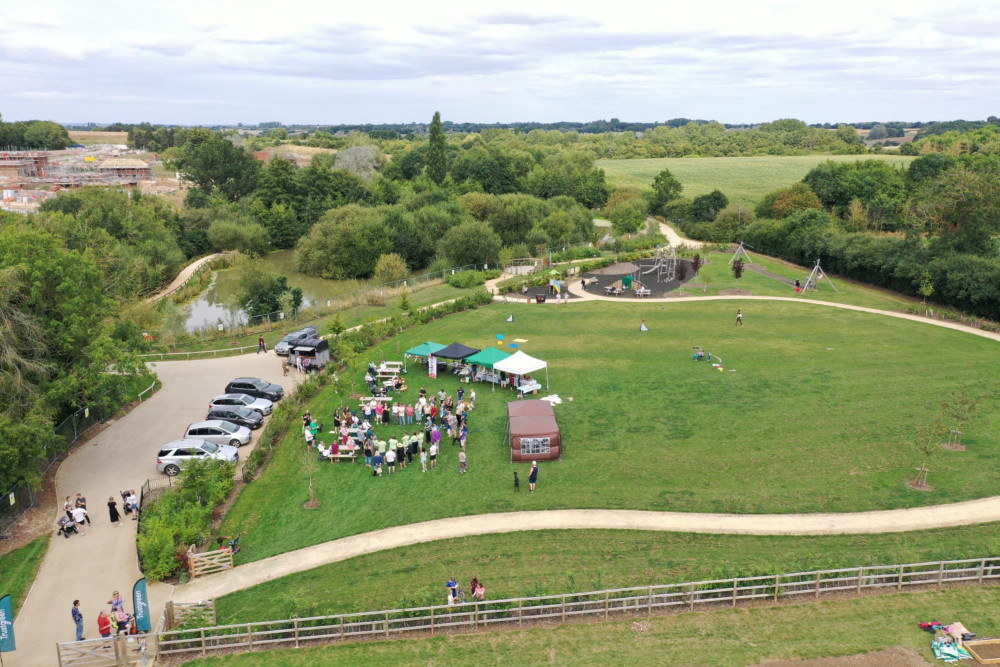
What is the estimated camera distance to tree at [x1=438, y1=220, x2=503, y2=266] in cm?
6725

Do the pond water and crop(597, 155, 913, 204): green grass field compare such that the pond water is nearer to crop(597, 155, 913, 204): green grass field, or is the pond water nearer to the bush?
the bush

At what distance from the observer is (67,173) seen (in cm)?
13538

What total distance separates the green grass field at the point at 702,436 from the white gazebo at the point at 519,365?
5.27ft

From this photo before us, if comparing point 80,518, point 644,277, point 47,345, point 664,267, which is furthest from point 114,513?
point 664,267

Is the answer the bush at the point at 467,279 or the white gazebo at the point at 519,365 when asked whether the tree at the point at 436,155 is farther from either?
the white gazebo at the point at 519,365

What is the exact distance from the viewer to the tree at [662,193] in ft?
331

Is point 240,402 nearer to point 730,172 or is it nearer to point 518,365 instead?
point 518,365

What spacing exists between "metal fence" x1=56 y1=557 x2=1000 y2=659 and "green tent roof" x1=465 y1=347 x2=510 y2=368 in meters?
16.3

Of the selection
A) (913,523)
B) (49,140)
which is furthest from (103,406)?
(49,140)

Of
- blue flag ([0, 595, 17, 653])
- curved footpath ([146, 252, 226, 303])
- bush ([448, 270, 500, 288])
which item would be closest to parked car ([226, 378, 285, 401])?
blue flag ([0, 595, 17, 653])

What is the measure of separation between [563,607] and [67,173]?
15336cm

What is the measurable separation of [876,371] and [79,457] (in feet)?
122

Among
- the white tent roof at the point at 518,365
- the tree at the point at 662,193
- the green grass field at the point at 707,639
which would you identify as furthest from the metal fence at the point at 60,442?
the tree at the point at 662,193

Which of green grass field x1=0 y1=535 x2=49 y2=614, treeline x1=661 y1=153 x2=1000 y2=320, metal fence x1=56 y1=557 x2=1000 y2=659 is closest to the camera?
metal fence x1=56 y1=557 x2=1000 y2=659
